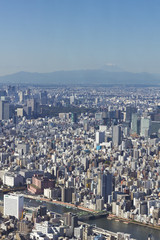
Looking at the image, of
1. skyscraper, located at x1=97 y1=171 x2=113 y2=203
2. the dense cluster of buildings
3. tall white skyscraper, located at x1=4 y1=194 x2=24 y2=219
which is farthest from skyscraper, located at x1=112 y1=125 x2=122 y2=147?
tall white skyscraper, located at x1=4 y1=194 x2=24 y2=219

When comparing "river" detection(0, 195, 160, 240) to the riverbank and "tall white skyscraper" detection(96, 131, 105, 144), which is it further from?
"tall white skyscraper" detection(96, 131, 105, 144)

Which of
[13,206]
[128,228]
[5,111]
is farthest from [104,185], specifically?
[5,111]

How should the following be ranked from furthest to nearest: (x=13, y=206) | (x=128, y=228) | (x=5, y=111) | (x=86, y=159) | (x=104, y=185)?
(x=5, y=111), (x=86, y=159), (x=104, y=185), (x=13, y=206), (x=128, y=228)

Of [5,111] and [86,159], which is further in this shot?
[5,111]

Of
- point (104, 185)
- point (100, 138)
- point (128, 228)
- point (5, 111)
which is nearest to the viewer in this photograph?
point (128, 228)

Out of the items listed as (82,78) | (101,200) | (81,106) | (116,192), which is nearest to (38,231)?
(101,200)

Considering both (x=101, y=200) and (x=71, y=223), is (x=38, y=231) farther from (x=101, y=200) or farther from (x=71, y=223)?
(x=101, y=200)

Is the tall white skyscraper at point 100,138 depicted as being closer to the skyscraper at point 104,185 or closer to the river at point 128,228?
the skyscraper at point 104,185

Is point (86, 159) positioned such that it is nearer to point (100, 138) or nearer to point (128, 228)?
point (100, 138)
